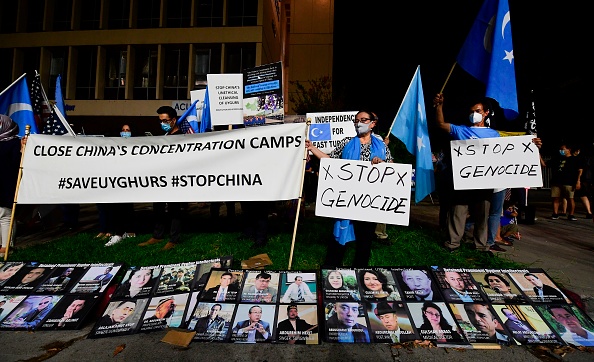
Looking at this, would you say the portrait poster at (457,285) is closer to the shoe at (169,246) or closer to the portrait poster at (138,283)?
the portrait poster at (138,283)

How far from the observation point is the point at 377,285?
9.96 feet

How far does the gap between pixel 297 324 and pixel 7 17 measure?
3374 cm

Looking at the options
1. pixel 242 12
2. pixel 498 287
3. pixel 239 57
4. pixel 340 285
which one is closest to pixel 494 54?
pixel 498 287

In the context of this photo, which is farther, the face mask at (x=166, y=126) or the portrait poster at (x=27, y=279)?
the face mask at (x=166, y=126)

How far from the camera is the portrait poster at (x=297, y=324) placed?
256 cm

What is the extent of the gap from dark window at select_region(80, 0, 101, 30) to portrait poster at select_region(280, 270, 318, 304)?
28.5m

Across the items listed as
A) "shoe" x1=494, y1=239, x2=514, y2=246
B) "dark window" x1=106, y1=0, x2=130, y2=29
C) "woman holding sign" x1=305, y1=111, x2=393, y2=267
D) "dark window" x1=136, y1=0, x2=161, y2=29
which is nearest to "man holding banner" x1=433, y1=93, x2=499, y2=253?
"woman holding sign" x1=305, y1=111, x2=393, y2=267

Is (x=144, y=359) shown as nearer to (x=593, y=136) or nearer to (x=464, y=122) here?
(x=464, y=122)

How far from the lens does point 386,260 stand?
14.4 ft

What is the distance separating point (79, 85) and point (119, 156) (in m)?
25.2

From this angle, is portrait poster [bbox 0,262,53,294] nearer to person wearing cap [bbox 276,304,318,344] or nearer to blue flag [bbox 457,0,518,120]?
person wearing cap [bbox 276,304,318,344]

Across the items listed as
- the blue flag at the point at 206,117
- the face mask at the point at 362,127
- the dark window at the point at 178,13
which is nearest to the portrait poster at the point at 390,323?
the face mask at the point at 362,127

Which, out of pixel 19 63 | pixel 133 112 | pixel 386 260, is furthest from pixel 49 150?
pixel 19 63

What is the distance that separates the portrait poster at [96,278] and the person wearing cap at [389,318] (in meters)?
2.50
